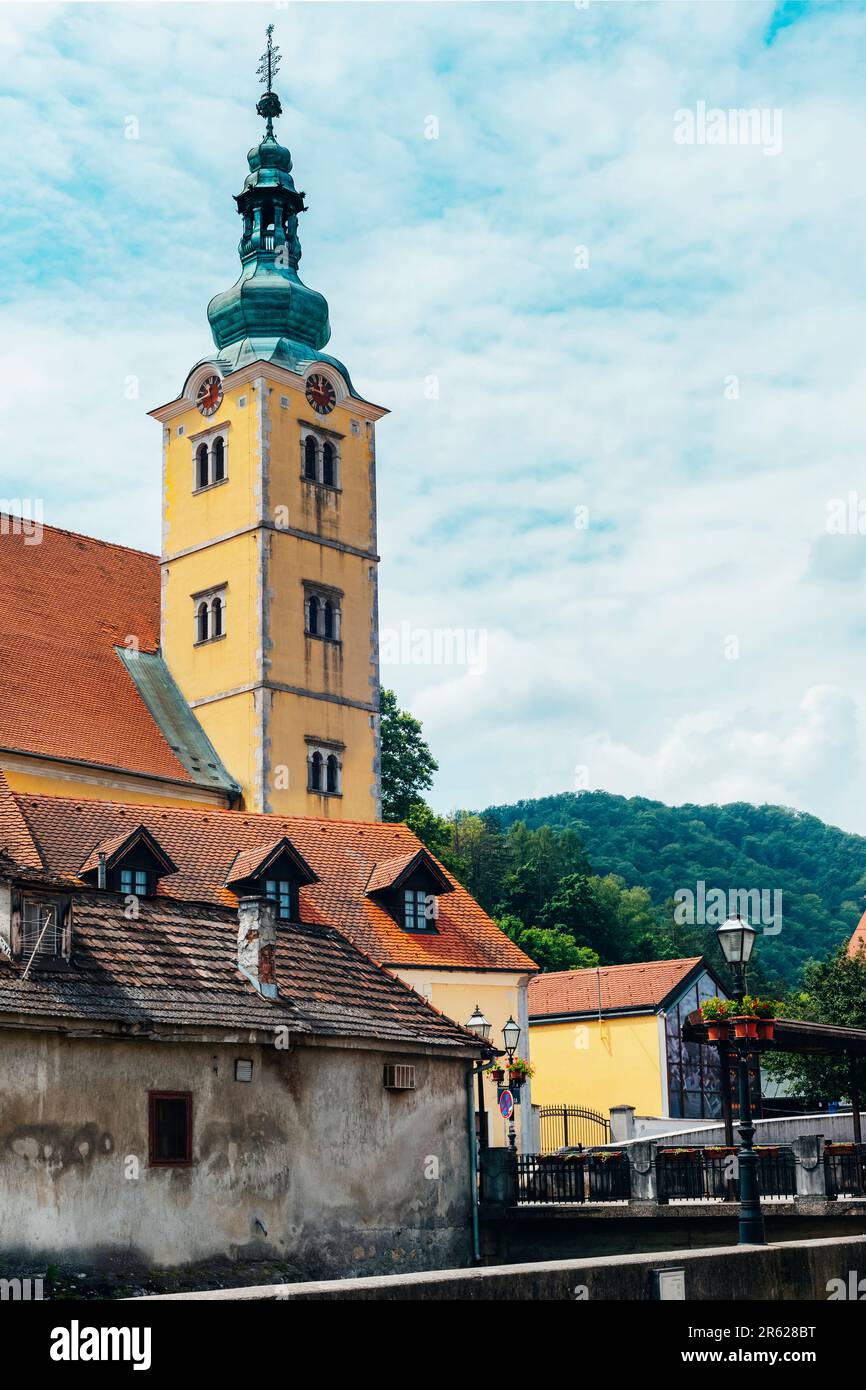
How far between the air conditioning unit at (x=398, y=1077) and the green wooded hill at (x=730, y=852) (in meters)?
97.8

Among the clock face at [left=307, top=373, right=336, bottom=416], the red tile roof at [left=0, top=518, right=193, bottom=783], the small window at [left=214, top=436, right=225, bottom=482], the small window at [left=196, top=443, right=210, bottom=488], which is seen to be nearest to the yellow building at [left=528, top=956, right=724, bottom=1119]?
the red tile roof at [left=0, top=518, right=193, bottom=783]

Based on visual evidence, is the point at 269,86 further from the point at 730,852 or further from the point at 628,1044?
the point at 730,852

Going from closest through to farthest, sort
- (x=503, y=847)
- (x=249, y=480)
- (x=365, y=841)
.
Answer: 1. (x=365, y=841)
2. (x=249, y=480)
3. (x=503, y=847)

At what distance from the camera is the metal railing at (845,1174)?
25641 mm

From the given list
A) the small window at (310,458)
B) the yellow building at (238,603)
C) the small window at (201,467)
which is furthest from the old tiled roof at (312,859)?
the small window at (201,467)

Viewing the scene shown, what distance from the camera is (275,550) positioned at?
51.8 metres

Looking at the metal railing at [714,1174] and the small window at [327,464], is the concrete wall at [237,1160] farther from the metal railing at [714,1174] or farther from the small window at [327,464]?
the small window at [327,464]

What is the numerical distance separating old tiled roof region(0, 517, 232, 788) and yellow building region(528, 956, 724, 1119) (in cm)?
1294

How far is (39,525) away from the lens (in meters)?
52.7

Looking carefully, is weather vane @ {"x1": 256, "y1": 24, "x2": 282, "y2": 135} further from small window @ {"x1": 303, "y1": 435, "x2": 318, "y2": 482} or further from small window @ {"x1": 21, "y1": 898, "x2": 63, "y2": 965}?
small window @ {"x1": 21, "y1": 898, "x2": 63, "y2": 965}
